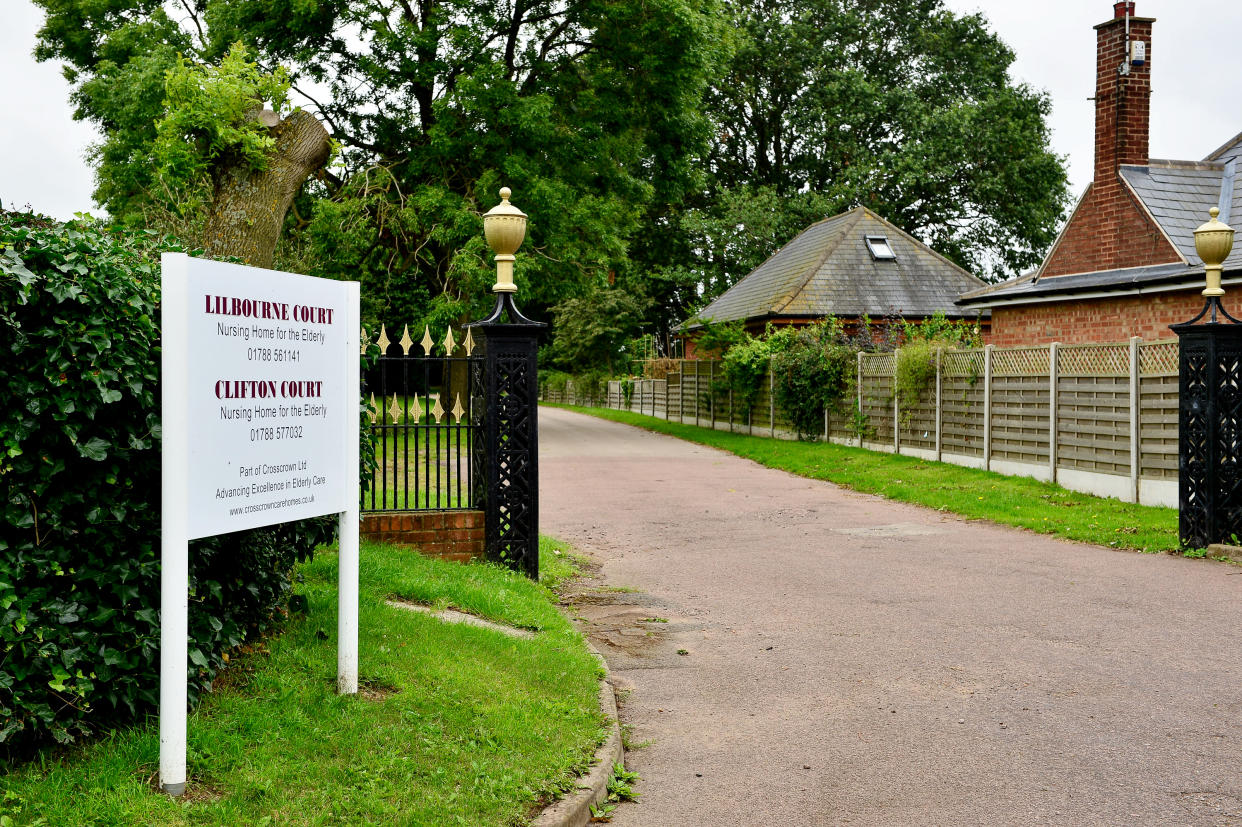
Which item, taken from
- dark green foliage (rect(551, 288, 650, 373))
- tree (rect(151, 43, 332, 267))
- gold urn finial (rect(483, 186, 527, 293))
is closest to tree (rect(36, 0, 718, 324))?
tree (rect(151, 43, 332, 267))

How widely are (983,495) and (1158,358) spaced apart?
2979 mm

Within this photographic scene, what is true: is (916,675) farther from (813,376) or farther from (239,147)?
(813,376)

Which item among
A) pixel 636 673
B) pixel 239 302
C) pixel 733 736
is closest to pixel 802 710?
pixel 733 736

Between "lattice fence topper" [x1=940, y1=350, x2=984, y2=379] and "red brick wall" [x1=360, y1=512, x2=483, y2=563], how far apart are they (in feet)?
37.0

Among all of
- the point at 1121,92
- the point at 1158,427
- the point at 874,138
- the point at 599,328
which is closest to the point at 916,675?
A: the point at 1158,427

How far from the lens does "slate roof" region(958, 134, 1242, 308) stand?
1880 cm

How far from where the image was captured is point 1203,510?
11.0 metres

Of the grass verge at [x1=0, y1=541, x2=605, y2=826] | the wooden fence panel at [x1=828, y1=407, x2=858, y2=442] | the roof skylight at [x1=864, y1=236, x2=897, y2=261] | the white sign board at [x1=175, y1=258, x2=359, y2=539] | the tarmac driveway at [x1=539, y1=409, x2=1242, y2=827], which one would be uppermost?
the roof skylight at [x1=864, y1=236, x2=897, y2=261]

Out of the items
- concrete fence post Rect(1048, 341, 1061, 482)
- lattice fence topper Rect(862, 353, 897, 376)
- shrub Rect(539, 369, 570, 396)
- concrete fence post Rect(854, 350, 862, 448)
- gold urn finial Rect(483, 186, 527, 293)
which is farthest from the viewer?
shrub Rect(539, 369, 570, 396)

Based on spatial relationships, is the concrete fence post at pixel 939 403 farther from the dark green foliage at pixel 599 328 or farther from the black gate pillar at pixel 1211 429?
the dark green foliage at pixel 599 328

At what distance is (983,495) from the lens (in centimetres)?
1513

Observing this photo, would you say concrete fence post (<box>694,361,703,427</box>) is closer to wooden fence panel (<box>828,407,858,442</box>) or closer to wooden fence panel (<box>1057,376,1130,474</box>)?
wooden fence panel (<box>828,407,858,442</box>)

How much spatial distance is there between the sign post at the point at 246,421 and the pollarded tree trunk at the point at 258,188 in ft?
21.4

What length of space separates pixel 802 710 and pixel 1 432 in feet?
13.7
